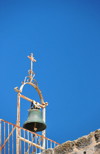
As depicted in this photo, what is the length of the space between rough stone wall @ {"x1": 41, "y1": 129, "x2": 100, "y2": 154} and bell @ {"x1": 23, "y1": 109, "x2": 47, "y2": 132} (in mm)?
2914

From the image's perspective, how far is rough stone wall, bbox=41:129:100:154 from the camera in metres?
4.09

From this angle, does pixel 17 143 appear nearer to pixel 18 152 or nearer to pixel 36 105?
pixel 18 152

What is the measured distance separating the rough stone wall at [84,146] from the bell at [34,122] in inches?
115

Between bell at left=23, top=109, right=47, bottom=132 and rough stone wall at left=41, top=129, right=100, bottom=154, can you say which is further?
bell at left=23, top=109, right=47, bottom=132

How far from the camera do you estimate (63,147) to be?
14.7 feet

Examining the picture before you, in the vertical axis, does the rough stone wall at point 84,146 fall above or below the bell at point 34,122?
below

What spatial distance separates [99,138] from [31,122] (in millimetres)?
3541

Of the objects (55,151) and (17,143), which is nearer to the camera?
(55,151)

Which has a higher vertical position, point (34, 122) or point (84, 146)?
point (34, 122)

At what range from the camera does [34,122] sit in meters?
7.50

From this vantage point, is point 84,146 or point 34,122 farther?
point 34,122

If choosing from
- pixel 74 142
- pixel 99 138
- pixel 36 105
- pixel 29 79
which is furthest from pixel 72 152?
pixel 29 79

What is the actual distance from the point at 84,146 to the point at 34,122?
3.38 meters

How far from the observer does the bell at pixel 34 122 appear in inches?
292
